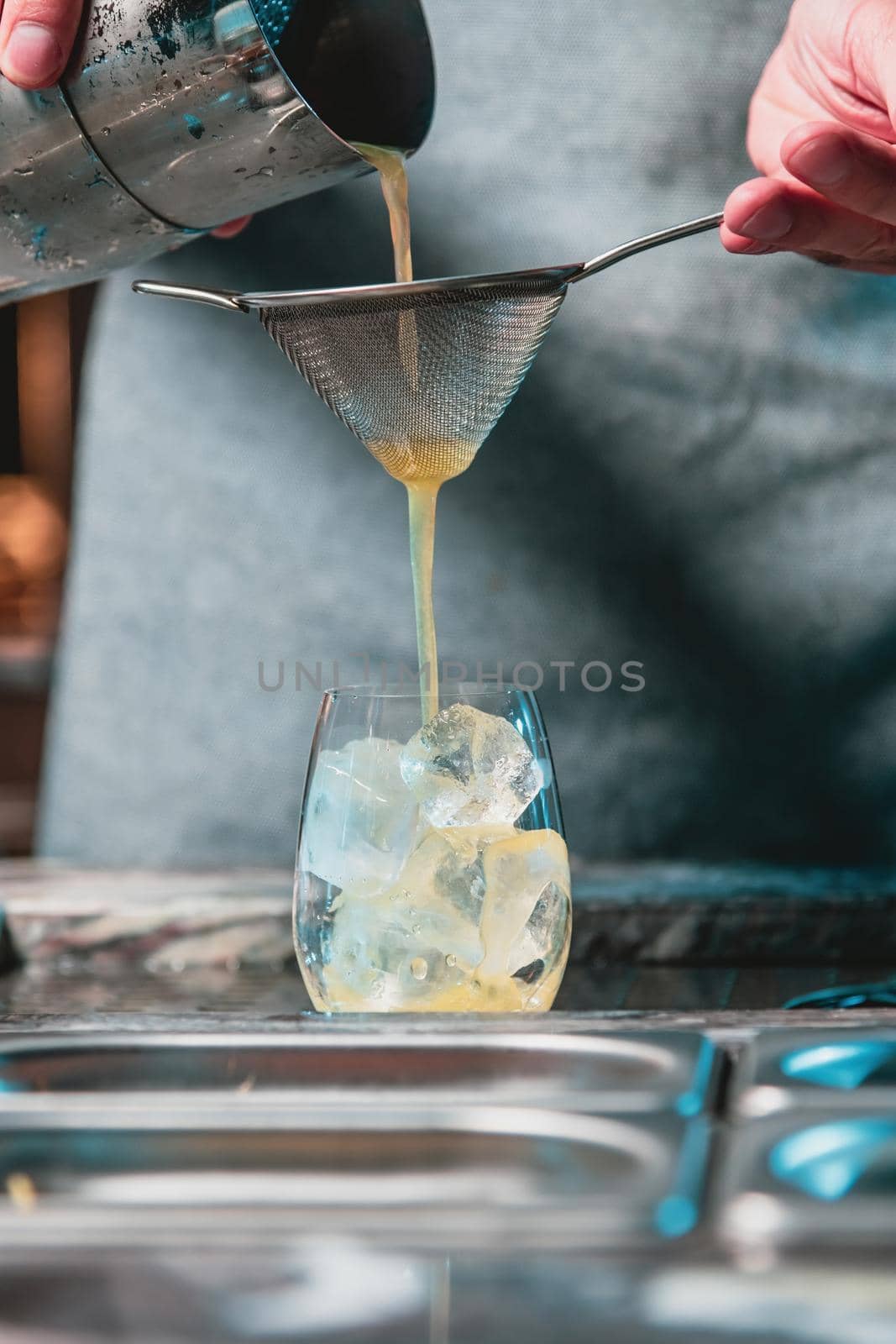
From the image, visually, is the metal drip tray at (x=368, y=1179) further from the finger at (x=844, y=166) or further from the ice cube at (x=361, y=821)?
the finger at (x=844, y=166)

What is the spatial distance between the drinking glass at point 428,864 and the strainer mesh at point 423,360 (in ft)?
0.61

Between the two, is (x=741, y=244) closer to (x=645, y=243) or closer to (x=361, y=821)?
(x=645, y=243)

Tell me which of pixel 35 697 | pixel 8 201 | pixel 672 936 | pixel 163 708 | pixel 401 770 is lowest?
pixel 35 697

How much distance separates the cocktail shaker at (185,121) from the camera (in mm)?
758

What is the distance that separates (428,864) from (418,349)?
0.31m

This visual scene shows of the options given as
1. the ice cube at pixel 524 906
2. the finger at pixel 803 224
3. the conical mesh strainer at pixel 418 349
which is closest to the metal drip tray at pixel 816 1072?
the ice cube at pixel 524 906

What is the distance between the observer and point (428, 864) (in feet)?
2.18

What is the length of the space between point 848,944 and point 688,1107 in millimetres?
577

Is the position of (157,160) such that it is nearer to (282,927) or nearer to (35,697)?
(282,927)

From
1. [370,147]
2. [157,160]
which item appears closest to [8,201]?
[157,160]

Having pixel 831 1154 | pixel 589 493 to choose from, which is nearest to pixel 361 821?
pixel 831 1154

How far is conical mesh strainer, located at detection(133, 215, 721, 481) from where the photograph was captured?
76 centimetres

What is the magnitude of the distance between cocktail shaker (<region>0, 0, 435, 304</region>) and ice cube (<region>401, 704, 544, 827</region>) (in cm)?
34

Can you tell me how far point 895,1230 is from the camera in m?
0.34
